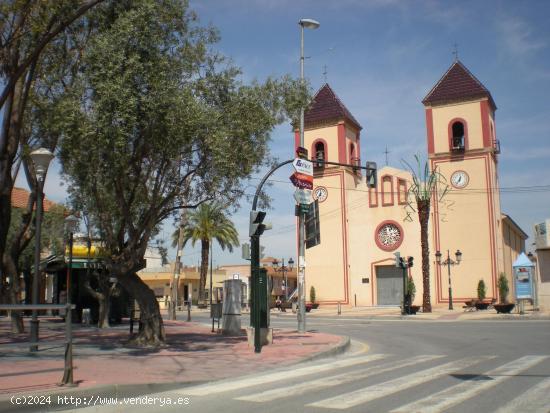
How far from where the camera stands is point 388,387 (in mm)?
9938

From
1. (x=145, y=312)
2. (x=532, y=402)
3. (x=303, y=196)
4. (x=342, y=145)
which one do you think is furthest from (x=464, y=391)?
(x=342, y=145)

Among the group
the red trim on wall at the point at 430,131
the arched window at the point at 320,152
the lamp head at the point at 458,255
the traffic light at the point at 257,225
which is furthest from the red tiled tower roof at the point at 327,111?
the traffic light at the point at 257,225

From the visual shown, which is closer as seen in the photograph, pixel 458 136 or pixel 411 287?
pixel 411 287

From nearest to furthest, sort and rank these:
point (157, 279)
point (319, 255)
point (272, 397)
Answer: point (272, 397), point (319, 255), point (157, 279)

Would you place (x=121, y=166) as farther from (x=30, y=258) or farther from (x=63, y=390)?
(x=30, y=258)

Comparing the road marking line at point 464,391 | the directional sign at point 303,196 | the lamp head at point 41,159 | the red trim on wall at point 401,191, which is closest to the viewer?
the road marking line at point 464,391

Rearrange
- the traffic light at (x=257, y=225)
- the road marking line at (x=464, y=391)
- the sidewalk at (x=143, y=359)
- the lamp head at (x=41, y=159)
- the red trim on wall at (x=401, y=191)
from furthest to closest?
1. the red trim on wall at (x=401, y=191)
2. the traffic light at (x=257, y=225)
3. the lamp head at (x=41, y=159)
4. the sidewalk at (x=143, y=359)
5. the road marking line at (x=464, y=391)

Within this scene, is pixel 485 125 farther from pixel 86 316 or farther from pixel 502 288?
pixel 86 316

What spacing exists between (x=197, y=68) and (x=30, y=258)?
28.9 metres

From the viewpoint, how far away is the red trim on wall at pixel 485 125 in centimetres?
4369

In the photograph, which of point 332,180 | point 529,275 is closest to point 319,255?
point 332,180

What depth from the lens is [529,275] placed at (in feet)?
111

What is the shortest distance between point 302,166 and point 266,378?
908 centimetres

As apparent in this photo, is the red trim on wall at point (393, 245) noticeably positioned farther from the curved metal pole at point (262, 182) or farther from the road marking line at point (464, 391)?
the road marking line at point (464, 391)
